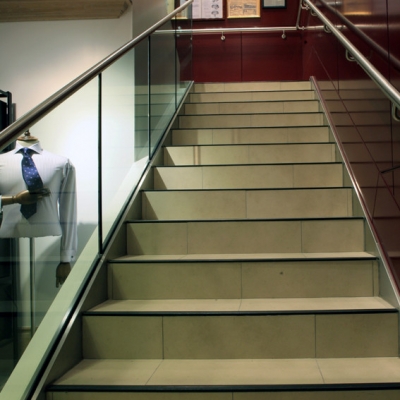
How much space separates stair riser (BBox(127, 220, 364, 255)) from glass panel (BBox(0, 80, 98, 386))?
16.8 inches

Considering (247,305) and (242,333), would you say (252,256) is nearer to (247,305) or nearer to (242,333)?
(247,305)

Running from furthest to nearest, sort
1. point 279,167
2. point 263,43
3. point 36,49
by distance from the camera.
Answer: point 263,43
point 36,49
point 279,167

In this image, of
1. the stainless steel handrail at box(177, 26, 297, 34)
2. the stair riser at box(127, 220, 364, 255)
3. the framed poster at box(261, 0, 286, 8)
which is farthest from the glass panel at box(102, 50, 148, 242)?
the framed poster at box(261, 0, 286, 8)

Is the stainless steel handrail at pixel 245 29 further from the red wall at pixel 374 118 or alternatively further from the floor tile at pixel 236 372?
the floor tile at pixel 236 372

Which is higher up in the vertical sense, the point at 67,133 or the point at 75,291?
the point at 67,133

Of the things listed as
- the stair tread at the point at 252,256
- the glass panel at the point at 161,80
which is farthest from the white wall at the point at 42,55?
the stair tread at the point at 252,256

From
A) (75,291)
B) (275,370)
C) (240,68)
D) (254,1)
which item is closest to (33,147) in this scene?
(75,291)

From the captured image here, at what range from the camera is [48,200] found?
70.6 inches

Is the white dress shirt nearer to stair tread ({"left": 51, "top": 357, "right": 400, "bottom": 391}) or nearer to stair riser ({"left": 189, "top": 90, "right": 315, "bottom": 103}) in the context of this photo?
stair tread ({"left": 51, "top": 357, "right": 400, "bottom": 391})

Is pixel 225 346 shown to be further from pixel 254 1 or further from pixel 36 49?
pixel 254 1

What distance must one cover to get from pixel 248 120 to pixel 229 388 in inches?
117

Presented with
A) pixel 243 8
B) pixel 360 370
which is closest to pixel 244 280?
pixel 360 370

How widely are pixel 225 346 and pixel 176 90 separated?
292cm

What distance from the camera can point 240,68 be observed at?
7.03 meters
